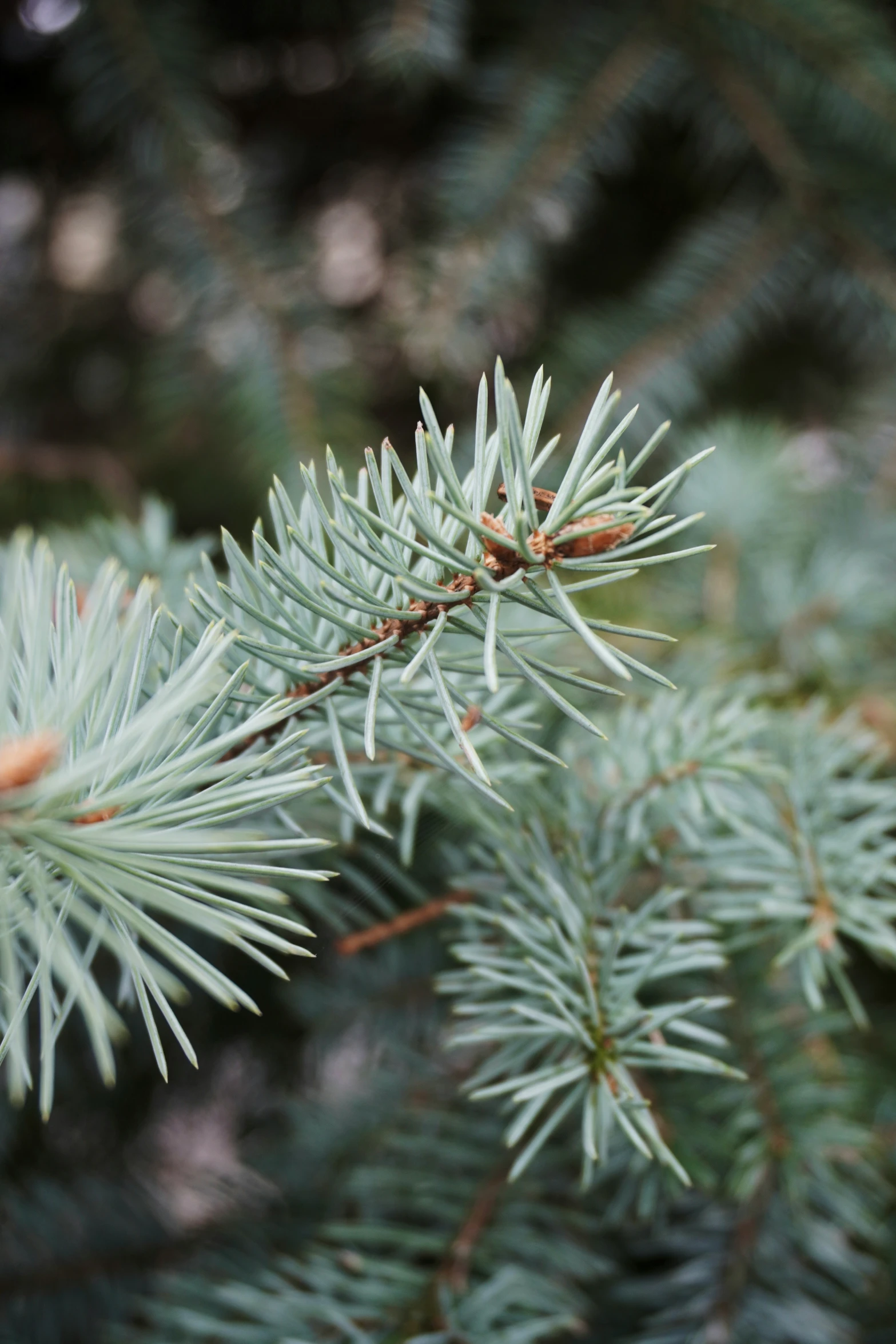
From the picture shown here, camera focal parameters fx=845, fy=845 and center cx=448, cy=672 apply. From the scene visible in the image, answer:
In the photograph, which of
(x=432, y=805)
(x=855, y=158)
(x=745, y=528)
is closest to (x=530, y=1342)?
(x=432, y=805)

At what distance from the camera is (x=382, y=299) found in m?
0.67

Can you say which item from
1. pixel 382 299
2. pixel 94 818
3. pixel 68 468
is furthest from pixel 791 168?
pixel 94 818

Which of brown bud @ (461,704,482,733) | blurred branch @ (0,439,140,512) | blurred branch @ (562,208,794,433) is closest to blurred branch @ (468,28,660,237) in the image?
blurred branch @ (562,208,794,433)

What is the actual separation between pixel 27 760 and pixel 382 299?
0.63 metres

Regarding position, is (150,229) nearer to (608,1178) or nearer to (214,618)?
(214,618)

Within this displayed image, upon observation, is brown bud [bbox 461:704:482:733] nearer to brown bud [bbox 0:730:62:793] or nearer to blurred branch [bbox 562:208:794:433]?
brown bud [bbox 0:730:62:793]

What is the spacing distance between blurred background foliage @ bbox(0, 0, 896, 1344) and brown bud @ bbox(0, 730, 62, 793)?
21 centimetres

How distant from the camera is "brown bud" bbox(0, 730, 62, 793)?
0.40ft

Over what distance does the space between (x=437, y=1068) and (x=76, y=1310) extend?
18 cm

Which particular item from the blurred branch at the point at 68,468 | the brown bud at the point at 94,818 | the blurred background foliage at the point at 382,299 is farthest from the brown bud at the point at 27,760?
the blurred branch at the point at 68,468

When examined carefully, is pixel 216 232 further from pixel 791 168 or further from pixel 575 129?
pixel 791 168

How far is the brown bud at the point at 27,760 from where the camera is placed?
0.40 feet

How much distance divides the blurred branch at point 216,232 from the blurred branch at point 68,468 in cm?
11

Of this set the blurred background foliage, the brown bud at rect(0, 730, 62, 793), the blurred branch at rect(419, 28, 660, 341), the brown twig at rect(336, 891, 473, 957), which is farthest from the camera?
the blurred branch at rect(419, 28, 660, 341)
